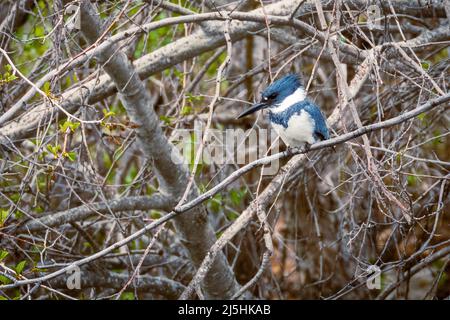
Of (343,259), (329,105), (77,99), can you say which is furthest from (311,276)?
(77,99)

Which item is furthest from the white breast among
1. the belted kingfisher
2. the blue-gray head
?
the blue-gray head

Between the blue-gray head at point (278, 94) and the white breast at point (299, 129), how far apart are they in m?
0.11

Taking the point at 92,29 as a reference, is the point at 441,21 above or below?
above

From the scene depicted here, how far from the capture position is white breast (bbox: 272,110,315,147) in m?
2.83

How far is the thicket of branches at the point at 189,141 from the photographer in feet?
8.77

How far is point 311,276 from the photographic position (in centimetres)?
527

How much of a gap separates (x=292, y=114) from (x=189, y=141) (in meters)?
0.99

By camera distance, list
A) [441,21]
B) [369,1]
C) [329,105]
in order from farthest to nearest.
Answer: [329,105] < [441,21] < [369,1]

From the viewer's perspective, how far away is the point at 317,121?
289 centimetres

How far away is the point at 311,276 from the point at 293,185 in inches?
53.8

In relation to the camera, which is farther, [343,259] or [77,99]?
[343,259]
